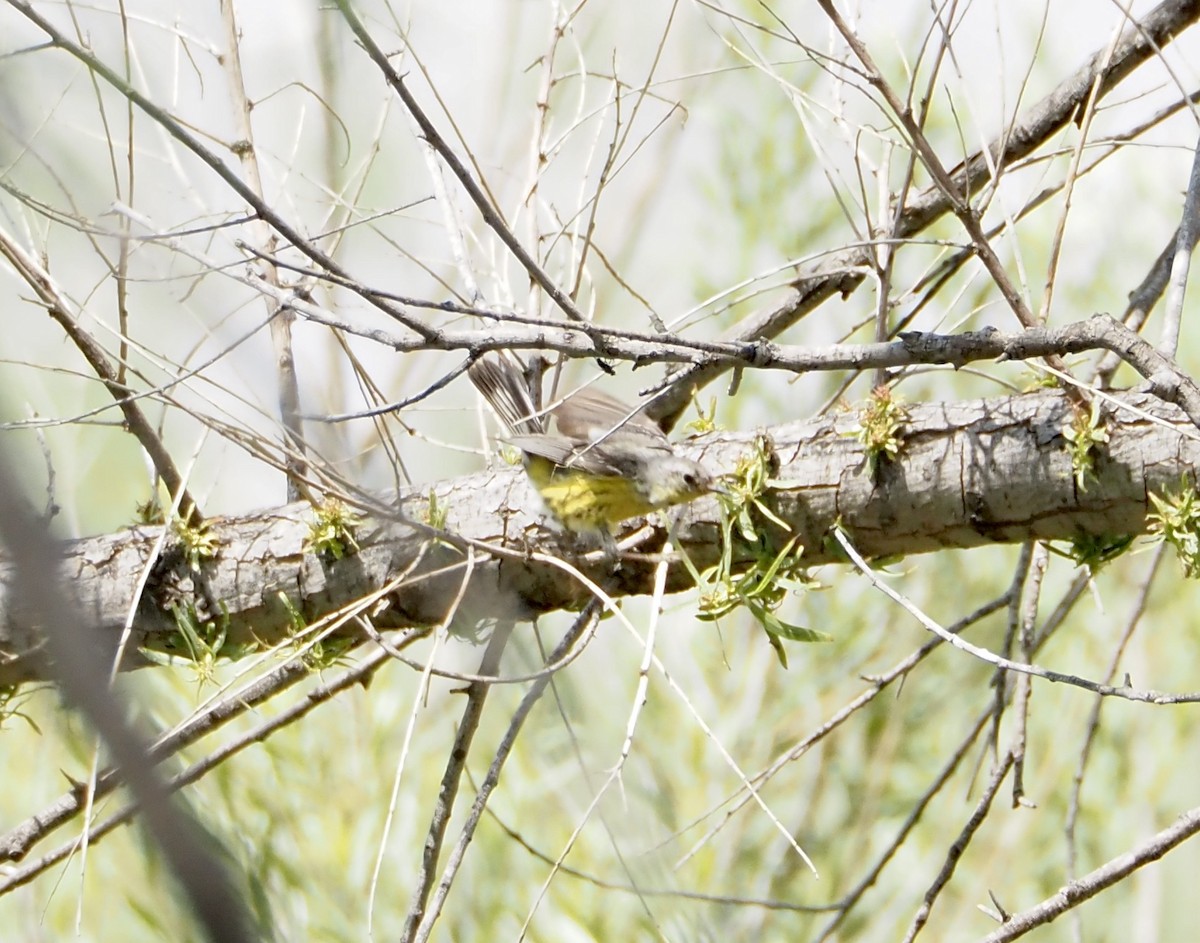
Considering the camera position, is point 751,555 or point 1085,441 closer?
point 1085,441

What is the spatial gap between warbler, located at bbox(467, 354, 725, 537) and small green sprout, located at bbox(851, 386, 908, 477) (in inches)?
9.5

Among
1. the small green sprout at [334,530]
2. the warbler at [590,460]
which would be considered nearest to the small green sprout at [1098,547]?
the warbler at [590,460]

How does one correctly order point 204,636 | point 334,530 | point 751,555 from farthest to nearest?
point 204,636
point 334,530
point 751,555

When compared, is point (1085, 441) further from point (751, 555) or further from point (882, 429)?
point (751, 555)

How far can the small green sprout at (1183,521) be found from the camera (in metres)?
1.71

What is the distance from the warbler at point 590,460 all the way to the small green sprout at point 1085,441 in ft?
1.73

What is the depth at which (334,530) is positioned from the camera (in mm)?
2127

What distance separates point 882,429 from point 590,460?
76cm

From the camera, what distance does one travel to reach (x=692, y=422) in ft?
7.30

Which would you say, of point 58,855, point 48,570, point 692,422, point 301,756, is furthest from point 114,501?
point 48,570

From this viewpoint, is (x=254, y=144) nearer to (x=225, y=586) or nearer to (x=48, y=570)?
(x=225, y=586)

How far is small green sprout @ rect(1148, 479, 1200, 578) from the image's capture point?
1.71 m

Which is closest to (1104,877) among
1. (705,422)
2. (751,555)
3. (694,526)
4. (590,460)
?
(751,555)

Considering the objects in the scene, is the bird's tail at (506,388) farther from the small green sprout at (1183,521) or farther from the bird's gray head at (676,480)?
the small green sprout at (1183,521)
